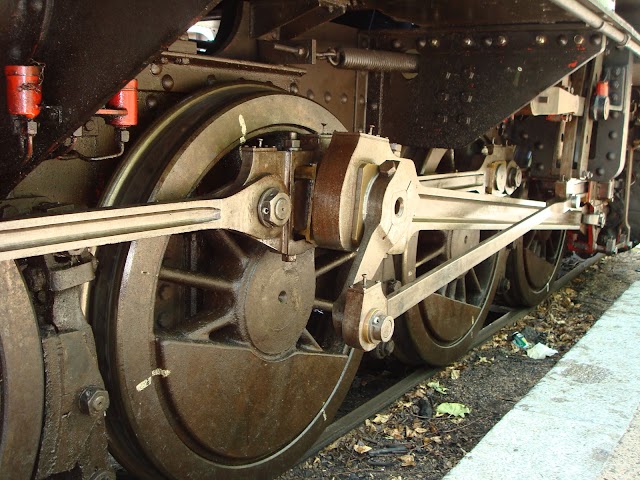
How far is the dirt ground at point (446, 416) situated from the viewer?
2.60 meters

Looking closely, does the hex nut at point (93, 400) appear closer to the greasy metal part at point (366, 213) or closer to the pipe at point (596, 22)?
the greasy metal part at point (366, 213)

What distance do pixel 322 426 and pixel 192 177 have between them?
1051 mm

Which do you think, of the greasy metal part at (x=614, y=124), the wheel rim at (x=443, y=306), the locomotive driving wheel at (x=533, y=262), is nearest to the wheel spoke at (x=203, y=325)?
the wheel rim at (x=443, y=306)

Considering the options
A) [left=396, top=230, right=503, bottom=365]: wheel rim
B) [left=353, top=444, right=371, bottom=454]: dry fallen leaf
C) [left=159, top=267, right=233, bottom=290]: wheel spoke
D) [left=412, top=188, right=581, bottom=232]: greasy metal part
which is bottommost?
[left=353, top=444, right=371, bottom=454]: dry fallen leaf

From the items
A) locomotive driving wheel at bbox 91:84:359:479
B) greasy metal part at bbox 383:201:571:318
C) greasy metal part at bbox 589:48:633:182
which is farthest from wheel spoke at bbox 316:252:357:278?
greasy metal part at bbox 589:48:633:182

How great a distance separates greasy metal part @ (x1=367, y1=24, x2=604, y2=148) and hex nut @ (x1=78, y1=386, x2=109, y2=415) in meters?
1.76

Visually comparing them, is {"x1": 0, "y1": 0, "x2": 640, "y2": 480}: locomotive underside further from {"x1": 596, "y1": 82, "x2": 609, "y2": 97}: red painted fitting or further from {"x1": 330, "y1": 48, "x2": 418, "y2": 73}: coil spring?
{"x1": 596, "y1": 82, "x2": 609, "y2": 97}: red painted fitting

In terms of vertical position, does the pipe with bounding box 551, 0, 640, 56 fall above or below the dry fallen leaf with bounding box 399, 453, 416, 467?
Result: above

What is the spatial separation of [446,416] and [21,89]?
228cm

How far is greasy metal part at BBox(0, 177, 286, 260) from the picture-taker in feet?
4.22

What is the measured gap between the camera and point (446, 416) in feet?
10.0

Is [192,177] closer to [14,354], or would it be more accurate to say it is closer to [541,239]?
[14,354]

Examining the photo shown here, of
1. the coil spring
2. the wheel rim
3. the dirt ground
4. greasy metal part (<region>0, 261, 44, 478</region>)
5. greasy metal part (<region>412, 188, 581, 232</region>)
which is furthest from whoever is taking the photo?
the wheel rim

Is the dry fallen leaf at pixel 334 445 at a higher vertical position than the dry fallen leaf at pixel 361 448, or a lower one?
higher
